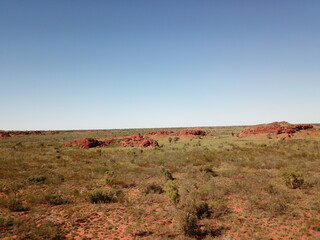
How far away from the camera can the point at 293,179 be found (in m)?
11.5

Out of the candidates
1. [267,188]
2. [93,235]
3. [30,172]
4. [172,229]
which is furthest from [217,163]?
[30,172]

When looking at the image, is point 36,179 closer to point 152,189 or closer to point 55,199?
point 55,199

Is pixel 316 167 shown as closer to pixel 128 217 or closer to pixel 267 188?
pixel 267 188

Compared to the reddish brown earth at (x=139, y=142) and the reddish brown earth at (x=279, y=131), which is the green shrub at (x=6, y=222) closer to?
the reddish brown earth at (x=139, y=142)

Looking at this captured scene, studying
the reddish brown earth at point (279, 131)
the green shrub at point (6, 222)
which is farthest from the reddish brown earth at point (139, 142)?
the green shrub at point (6, 222)

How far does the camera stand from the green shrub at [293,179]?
11.5 m

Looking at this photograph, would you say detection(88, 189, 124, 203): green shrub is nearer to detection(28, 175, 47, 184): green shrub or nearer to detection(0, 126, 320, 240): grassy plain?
detection(0, 126, 320, 240): grassy plain

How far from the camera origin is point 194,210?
8086 mm

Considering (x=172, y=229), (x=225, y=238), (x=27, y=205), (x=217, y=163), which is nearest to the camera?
(x=225, y=238)

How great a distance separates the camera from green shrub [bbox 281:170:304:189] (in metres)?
11.5

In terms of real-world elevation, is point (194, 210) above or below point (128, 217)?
above

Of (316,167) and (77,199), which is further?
(316,167)

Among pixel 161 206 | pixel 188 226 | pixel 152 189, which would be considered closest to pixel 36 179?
pixel 152 189

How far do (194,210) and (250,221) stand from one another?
2.42 meters
